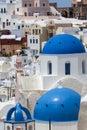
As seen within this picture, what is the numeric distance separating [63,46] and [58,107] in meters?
5.11

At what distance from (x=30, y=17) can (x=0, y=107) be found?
177ft

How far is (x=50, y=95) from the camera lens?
30203 millimetres

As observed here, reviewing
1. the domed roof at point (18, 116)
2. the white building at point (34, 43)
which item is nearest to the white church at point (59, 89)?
the domed roof at point (18, 116)

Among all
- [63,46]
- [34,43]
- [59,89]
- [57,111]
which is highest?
[63,46]

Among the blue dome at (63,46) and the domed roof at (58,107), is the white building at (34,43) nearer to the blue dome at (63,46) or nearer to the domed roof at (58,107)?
the blue dome at (63,46)

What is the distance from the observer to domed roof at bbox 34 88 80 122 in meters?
29.6

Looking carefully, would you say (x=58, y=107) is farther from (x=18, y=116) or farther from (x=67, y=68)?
(x=67, y=68)

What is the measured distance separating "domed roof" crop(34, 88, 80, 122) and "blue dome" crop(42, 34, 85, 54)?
14.4 feet

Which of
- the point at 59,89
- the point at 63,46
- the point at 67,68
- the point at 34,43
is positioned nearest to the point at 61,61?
the point at 67,68

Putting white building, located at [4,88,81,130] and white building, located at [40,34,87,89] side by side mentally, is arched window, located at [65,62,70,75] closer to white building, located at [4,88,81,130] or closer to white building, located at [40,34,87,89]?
white building, located at [40,34,87,89]

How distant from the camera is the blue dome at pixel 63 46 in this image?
113ft

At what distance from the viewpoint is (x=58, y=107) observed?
29.8 meters

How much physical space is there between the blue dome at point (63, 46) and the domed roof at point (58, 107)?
4.38m

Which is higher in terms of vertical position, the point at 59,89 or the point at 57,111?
the point at 59,89
